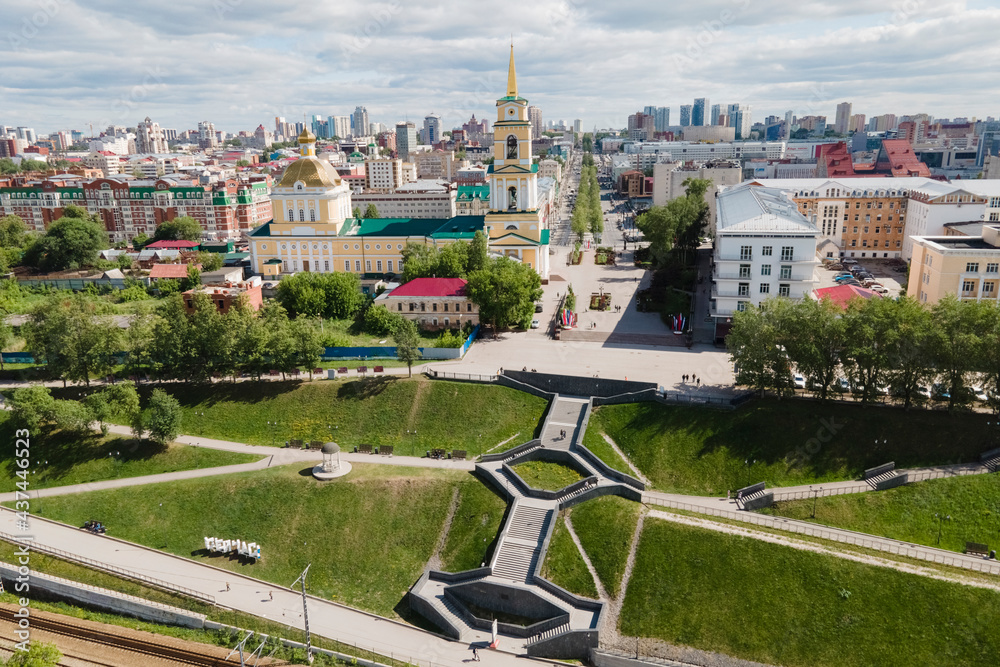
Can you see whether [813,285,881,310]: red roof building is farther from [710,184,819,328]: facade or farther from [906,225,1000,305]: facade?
[906,225,1000,305]: facade

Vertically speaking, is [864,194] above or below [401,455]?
above

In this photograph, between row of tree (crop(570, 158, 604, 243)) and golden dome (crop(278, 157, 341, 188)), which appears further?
row of tree (crop(570, 158, 604, 243))

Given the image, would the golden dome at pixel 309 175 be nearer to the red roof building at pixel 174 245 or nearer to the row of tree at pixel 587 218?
the red roof building at pixel 174 245

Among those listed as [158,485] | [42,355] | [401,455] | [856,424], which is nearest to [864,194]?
[856,424]

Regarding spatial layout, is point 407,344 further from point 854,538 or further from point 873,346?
point 873,346

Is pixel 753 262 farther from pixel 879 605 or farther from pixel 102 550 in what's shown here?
pixel 102 550

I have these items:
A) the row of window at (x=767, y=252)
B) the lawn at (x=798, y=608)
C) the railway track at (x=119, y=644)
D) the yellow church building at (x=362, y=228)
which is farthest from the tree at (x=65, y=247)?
the lawn at (x=798, y=608)

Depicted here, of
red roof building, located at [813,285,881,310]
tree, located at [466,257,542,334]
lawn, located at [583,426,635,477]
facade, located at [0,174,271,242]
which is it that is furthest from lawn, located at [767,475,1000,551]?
facade, located at [0,174,271,242]
